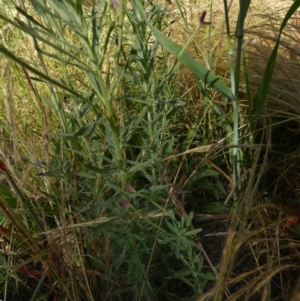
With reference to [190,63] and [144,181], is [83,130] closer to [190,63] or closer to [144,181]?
[190,63]

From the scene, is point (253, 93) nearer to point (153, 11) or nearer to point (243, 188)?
point (243, 188)

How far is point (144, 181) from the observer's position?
5.09ft

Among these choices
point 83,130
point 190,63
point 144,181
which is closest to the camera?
point 83,130

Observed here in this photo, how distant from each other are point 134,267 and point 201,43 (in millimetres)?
1130

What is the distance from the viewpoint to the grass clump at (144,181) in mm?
1092

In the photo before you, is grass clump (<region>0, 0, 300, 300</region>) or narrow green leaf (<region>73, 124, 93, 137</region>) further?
grass clump (<region>0, 0, 300, 300</region>)

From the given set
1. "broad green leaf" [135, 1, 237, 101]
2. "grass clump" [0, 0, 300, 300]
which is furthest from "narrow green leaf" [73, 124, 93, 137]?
"broad green leaf" [135, 1, 237, 101]

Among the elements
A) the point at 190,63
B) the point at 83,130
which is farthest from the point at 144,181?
the point at 83,130

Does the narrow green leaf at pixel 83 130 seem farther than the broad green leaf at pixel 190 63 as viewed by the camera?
No

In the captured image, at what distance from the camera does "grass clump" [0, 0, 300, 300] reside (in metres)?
1.09

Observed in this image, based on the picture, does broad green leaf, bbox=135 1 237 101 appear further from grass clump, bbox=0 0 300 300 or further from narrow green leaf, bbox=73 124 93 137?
narrow green leaf, bbox=73 124 93 137

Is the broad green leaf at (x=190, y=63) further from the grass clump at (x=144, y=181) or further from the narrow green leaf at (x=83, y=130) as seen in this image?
the narrow green leaf at (x=83, y=130)

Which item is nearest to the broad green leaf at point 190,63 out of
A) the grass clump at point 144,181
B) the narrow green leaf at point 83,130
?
the grass clump at point 144,181

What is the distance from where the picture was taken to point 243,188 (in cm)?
150
